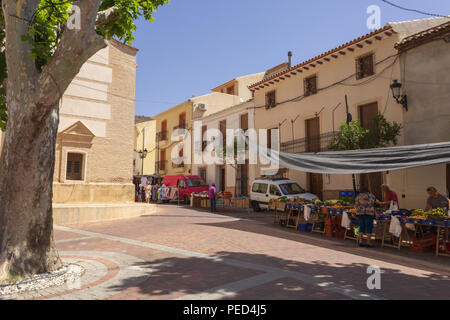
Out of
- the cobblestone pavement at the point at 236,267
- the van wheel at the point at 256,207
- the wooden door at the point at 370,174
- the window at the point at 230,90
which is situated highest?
the window at the point at 230,90

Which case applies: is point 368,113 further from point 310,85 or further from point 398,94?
point 310,85

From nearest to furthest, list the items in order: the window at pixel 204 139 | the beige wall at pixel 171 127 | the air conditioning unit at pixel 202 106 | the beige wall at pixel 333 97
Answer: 1. the beige wall at pixel 333 97
2. the window at pixel 204 139
3. the air conditioning unit at pixel 202 106
4. the beige wall at pixel 171 127

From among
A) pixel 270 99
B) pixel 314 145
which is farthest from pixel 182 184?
pixel 314 145

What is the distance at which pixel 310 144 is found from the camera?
18266 millimetres

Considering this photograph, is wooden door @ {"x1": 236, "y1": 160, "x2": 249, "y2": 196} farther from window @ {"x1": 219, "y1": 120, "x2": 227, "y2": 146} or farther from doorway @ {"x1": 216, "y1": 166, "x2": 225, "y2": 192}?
window @ {"x1": 219, "y1": 120, "x2": 227, "y2": 146}

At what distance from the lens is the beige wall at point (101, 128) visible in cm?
1581

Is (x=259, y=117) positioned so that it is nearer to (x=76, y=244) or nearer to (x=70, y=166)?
(x=70, y=166)

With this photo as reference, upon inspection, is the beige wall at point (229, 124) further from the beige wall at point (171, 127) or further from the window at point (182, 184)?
the window at point (182, 184)

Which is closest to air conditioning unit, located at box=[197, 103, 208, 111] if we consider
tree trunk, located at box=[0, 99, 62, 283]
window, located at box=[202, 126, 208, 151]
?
window, located at box=[202, 126, 208, 151]

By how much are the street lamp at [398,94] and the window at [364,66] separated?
1868 millimetres

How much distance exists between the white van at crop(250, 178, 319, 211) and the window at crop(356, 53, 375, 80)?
6029 millimetres

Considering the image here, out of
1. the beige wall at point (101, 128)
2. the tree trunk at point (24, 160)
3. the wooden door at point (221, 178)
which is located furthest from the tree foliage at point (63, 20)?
the wooden door at point (221, 178)

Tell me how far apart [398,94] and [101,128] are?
13830 millimetres

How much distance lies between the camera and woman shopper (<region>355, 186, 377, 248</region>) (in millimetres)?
8125
